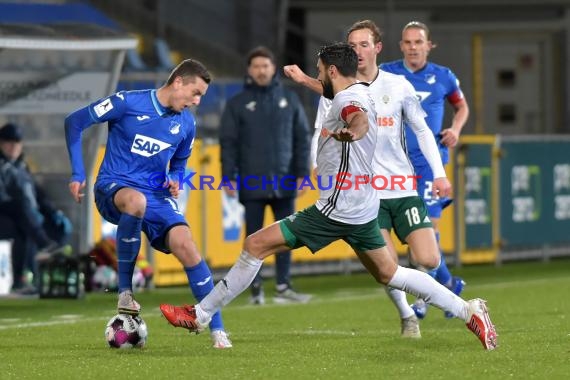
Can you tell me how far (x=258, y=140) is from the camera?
14.3 metres

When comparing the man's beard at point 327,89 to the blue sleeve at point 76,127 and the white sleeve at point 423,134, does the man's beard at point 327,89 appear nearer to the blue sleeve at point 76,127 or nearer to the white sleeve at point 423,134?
the white sleeve at point 423,134

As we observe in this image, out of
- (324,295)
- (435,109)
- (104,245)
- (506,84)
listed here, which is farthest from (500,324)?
(506,84)

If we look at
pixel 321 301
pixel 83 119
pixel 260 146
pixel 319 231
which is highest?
pixel 83 119

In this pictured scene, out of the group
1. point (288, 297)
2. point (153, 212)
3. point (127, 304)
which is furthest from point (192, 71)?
point (288, 297)

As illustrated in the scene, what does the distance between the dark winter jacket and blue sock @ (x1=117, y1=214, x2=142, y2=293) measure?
14.2 feet

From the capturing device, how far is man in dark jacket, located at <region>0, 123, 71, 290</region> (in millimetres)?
15062

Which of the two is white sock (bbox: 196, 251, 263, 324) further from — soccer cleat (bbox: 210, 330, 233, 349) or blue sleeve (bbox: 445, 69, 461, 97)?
blue sleeve (bbox: 445, 69, 461, 97)

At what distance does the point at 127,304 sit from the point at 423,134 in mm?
2150

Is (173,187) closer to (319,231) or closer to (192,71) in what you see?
(192,71)

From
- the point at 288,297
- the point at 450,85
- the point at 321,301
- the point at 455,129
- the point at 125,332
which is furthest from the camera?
the point at 321,301

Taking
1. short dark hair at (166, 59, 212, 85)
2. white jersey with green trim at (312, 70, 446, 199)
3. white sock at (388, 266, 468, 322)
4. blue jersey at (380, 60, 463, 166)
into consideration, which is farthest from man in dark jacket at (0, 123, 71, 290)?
white sock at (388, 266, 468, 322)

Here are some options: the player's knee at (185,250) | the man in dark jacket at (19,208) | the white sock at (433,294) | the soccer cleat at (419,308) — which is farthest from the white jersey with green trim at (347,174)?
the man in dark jacket at (19,208)

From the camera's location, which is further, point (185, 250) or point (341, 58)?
point (185, 250)

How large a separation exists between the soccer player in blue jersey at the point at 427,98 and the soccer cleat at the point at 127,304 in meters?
2.77
